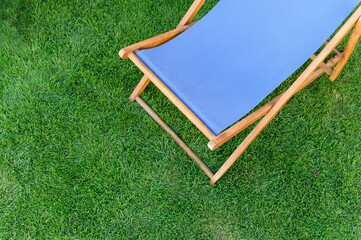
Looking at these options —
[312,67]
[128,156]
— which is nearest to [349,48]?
[312,67]

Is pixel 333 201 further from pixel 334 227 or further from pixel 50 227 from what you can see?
pixel 50 227

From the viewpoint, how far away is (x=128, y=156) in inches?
100

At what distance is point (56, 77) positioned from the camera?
9.11ft

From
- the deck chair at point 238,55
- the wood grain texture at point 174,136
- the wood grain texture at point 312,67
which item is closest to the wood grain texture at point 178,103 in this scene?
the deck chair at point 238,55

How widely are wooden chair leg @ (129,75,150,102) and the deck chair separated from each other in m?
0.41

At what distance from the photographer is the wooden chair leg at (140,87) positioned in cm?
261

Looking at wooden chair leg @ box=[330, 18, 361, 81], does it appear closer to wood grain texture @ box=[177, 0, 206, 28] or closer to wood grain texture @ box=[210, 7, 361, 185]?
wood grain texture @ box=[210, 7, 361, 185]

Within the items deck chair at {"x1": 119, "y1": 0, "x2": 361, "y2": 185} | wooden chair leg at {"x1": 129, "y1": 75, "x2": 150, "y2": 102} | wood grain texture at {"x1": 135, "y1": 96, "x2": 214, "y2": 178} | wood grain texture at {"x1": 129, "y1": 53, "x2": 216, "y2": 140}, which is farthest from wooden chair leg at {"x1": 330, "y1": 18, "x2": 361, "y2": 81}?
wooden chair leg at {"x1": 129, "y1": 75, "x2": 150, "y2": 102}

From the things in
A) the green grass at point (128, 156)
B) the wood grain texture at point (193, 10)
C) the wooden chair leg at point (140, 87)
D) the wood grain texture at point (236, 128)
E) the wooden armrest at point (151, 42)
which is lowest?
the green grass at point (128, 156)

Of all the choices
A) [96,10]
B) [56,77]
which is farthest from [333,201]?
[96,10]

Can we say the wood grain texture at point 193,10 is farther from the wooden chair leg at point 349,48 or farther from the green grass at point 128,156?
the wooden chair leg at point 349,48

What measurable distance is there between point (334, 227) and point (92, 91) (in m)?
2.09

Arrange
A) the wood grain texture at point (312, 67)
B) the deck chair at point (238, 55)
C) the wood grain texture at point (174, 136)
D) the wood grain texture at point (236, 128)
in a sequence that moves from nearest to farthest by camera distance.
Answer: the wood grain texture at point (236, 128) → the wood grain texture at point (312, 67) → the deck chair at point (238, 55) → the wood grain texture at point (174, 136)

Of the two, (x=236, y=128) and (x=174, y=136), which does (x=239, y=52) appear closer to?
(x=236, y=128)
